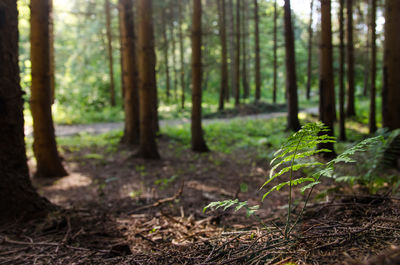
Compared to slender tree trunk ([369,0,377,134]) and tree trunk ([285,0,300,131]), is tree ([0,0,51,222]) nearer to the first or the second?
tree trunk ([285,0,300,131])

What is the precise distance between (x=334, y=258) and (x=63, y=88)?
30878 millimetres

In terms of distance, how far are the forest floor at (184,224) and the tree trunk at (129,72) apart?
8.62 ft

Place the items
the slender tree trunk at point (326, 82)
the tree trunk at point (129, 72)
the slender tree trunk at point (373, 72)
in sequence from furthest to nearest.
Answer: the slender tree trunk at point (373, 72) < the tree trunk at point (129, 72) < the slender tree trunk at point (326, 82)

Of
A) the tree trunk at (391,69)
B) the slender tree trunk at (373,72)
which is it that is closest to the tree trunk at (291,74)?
the slender tree trunk at (373,72)

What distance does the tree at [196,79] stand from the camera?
427 inches

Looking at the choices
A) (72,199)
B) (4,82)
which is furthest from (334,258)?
(72,199)

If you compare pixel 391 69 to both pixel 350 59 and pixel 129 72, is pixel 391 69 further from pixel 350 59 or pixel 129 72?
pixel 129 72

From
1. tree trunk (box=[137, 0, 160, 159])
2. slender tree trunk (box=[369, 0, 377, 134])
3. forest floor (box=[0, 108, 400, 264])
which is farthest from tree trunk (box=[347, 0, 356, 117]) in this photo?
forest floor (box=[0, 108, 400, 264])

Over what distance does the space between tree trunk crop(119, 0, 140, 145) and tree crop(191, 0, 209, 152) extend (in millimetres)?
2337

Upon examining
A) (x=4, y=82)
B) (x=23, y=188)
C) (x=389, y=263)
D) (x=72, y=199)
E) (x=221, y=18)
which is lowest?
(x=72, y=199)

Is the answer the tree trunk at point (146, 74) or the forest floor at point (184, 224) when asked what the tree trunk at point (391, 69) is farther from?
the tree trunk at point (146, 74)

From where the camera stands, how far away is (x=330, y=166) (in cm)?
218

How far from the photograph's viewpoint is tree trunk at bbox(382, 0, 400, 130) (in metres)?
7.44

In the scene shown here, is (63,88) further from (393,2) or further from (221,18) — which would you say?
(393,2)
